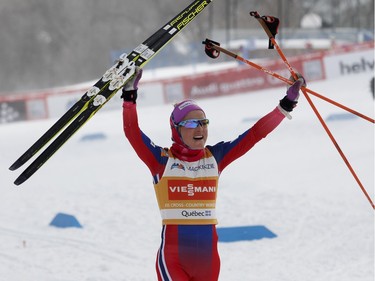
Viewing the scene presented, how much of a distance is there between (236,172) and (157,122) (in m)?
7.04

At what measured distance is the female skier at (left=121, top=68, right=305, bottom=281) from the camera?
4.93m

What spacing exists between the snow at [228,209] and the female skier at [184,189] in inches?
111

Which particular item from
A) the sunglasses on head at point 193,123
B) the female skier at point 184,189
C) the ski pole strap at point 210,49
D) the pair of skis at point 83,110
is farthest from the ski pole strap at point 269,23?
the sunglasses on head at point 193,123

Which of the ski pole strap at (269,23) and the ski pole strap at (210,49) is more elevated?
the ski pole strap at (269,23)

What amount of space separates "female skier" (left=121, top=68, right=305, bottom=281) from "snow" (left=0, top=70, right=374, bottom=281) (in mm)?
2816

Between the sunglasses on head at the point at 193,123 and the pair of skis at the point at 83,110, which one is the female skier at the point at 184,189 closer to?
the sunglasses on head at the point at 193,123

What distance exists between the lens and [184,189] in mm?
5012

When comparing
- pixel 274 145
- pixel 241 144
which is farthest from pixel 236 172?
pixel 241 144

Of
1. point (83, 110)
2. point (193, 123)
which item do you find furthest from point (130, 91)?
point (83, 110)

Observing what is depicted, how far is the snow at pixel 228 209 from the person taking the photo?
26.9 feet

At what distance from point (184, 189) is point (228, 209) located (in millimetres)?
6133

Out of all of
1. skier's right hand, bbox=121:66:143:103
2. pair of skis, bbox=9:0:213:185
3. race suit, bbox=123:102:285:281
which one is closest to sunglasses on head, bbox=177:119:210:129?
race suit, bbox=123:102:285:281

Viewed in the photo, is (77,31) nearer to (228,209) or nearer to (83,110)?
(228,209)

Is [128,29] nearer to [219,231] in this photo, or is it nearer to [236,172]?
[236,172]
